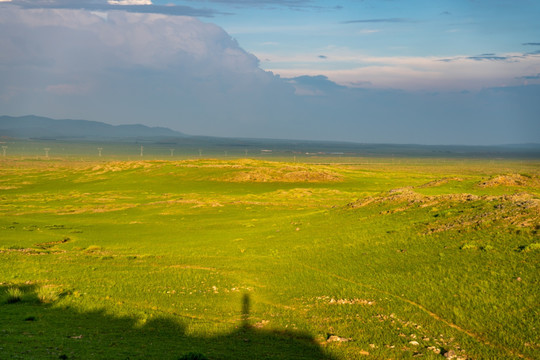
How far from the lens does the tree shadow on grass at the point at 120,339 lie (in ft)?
52.4

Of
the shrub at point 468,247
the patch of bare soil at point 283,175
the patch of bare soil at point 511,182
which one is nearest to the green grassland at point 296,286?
the shrub at point 468,247

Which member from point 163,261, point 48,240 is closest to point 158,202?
point 48,240

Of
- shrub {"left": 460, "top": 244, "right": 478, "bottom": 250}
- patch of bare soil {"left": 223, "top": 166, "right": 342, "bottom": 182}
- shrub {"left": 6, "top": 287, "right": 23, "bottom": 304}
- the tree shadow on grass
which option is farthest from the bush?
patch of bare soil {"left": 223, "top": 166, "right": 342, "bottom": 182}

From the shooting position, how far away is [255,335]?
19.1 m

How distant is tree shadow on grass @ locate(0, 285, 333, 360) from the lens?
1596 cm

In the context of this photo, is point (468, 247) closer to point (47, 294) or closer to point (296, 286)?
point (296, 286)

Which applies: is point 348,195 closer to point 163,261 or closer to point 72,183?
point 163,261

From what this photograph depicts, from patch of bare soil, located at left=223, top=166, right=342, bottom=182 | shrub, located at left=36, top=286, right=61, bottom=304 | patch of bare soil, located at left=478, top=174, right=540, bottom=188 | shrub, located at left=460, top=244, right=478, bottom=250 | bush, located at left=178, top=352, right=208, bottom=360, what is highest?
patch of bare soil, located at left=478, top=174, right=540, bottom=188

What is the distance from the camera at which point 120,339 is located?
59.4 ft

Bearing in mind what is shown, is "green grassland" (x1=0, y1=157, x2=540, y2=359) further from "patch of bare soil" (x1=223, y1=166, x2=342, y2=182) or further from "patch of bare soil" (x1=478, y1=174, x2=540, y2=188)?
"patch of bare soil" (x1=223, y1=166, x2=342, y2=182)

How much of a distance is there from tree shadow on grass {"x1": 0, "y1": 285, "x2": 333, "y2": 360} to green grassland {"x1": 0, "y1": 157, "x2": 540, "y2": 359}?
0.23 feet

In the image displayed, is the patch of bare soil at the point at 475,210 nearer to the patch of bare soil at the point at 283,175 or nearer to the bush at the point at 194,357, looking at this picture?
the bush at the point at 194,357

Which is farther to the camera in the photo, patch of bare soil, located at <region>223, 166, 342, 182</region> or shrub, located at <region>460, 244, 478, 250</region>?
patch of bare soil, located at <region>223, 166, 342, 182</region>

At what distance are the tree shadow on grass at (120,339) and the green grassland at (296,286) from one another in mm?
70
